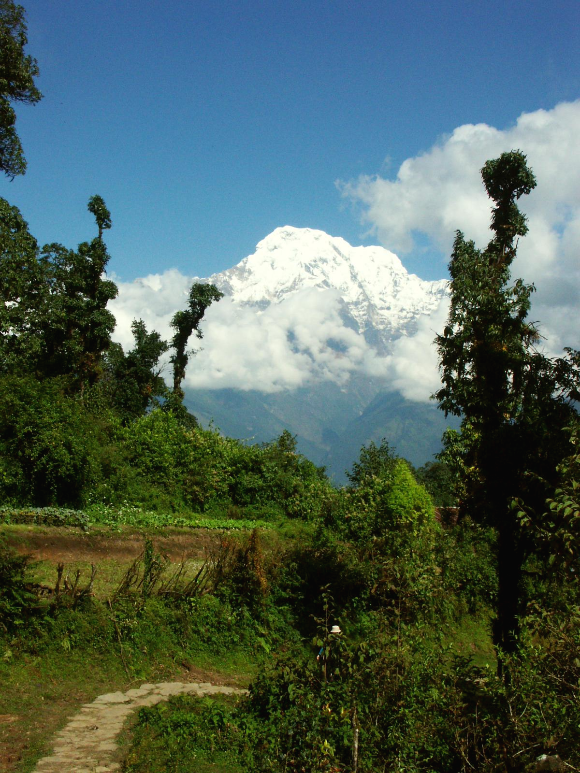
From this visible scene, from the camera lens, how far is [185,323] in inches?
1384

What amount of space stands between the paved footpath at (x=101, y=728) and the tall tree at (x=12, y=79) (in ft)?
51.7

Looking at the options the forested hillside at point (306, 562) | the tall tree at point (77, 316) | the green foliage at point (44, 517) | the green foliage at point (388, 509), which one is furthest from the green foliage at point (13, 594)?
the tall tree at point (77, 316)

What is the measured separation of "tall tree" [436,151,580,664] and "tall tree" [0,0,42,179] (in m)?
14.0

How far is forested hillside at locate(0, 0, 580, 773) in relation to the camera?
6.05 metres

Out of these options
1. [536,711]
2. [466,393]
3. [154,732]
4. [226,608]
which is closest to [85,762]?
[154,732]

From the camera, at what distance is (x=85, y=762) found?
263 inches

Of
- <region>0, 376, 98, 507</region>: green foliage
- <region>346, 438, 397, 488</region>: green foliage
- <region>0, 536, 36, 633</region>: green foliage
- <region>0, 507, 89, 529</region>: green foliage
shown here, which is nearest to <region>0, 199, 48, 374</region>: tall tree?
<region>0, 376, 98, 507</region>: green foliage

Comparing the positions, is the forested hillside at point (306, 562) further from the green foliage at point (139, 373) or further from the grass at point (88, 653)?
the green foliage at point (139, 373)

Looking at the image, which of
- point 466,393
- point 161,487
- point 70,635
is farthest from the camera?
point 161,487

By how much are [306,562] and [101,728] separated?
842 cm

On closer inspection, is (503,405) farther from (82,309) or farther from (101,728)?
(82,309)

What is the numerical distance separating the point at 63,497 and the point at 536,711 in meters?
17.2

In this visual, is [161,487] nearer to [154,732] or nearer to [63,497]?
[63,497]

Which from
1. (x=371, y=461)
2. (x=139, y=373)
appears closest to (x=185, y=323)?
(x=139, y=373)
